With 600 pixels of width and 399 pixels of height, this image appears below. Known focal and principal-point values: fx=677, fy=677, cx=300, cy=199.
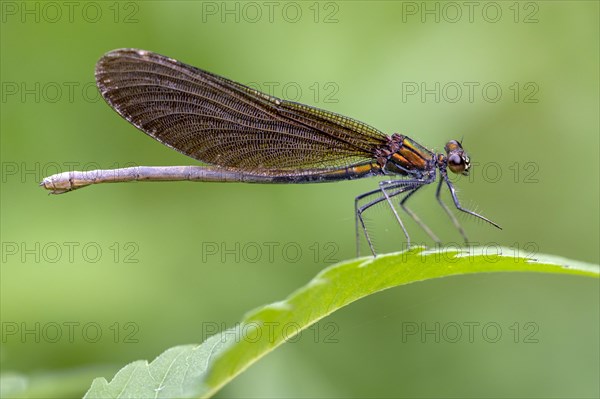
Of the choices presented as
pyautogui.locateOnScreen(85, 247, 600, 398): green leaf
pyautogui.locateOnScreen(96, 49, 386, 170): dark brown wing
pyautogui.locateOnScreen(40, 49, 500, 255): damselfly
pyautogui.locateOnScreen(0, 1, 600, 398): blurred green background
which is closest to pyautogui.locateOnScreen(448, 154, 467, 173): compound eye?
pyautogui.locateOnScreen(40, 49, 500, 255): damselfly

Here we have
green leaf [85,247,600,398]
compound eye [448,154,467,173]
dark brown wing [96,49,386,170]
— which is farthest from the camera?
compound eye [448,154,467,173]

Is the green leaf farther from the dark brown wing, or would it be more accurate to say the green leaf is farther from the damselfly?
the dark brown wing

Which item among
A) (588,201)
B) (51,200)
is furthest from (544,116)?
(51,200)

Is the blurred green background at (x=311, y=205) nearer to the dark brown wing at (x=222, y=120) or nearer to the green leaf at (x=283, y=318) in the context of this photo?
the dark brown wing at (x=222, y=120)

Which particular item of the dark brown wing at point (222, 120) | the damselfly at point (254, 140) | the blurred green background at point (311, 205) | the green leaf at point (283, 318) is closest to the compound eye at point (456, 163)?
the damselfly at point (254, 140)

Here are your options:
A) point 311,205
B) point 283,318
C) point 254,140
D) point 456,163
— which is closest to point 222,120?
point 254,140

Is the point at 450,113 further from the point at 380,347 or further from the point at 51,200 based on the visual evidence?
the point at 51,200
